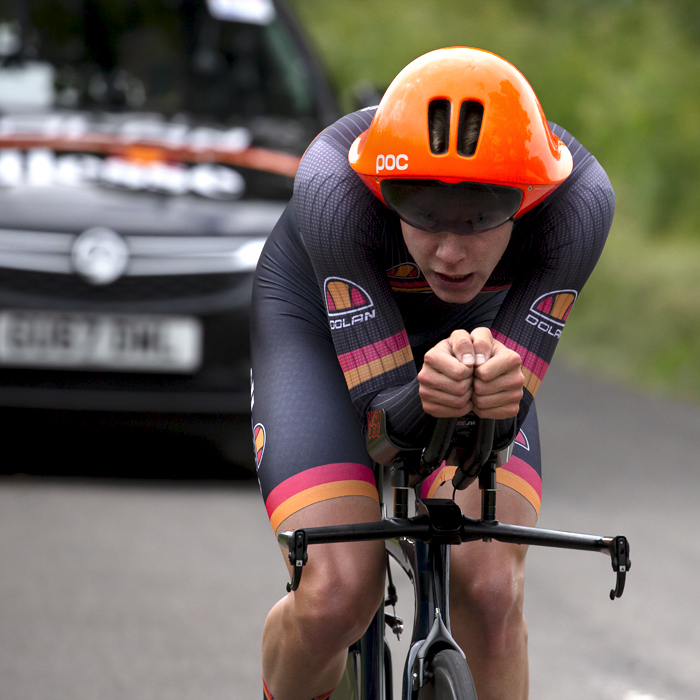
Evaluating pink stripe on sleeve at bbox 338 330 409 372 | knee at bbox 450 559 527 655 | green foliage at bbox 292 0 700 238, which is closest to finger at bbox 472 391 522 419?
pink stripe on sleeve at bbox 338 330 409 372

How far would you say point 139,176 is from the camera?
6098 mm

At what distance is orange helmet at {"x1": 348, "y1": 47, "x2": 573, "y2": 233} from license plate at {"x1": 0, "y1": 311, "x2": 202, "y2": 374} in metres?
3.49

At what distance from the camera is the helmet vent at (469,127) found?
7.47 ft

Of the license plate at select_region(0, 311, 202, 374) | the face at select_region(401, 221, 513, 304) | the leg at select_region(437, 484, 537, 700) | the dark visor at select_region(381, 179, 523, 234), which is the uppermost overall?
the dark visor at select_region(381, 179, 523, 234)

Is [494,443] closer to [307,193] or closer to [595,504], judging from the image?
[307,193]

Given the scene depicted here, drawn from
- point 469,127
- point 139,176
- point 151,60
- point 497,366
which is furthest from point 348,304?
point 151,60

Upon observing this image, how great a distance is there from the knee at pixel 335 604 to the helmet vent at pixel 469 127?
89 centimetres

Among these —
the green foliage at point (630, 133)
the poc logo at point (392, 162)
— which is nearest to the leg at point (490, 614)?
the poc logo at point (392, 162)

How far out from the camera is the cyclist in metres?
2.29

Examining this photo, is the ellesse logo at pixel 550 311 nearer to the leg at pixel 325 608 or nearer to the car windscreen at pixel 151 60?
the leg at pixel 325 608

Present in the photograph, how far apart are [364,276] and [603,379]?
7306 mm

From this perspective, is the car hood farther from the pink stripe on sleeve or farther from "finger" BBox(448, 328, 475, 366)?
"finger" BBox(448, 328, 475, 366)

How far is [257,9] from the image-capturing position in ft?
22.9

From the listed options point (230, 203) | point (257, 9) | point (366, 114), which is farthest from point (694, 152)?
point (366, 114)
